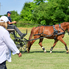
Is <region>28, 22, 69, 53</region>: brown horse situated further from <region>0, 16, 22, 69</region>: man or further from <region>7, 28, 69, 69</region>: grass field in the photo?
<region>0, 16, 22, 69</region>: man

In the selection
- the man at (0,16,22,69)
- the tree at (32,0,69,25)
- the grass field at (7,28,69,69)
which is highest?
the man at (0,16,22,69)

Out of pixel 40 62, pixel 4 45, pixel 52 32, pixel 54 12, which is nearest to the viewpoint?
pixel 4 45

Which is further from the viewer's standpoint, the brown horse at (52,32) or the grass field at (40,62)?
the brown horse at (52,32)

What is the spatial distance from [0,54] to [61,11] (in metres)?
42.4

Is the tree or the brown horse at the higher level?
the brown horse

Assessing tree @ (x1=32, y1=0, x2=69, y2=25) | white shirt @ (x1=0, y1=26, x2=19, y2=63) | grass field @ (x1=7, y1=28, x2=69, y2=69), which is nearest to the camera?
white shirt @ (x1=0, y1=26, x2=19, y2=63)

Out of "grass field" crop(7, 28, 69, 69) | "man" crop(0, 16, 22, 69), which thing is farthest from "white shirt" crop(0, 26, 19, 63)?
"grass field" crop(7, 28, 69, 69)

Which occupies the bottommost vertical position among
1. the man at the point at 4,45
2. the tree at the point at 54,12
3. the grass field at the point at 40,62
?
the tree at the point at 54,12

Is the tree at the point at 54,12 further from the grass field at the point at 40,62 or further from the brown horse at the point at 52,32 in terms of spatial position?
the grass field at the point at 40,62

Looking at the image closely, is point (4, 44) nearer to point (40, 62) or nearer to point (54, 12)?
point (40, 62)

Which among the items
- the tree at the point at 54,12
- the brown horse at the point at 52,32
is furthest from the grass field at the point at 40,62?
the tree at the point at 54,12

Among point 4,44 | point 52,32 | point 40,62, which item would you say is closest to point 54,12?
point 52,32

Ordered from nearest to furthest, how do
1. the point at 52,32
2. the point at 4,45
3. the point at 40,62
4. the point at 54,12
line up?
1. the point at 4,45
2. the point at 40,62
3. the point at 52,32
4. the point at 54,12

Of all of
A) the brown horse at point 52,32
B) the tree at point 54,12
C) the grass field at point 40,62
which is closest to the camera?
the grass field at point 40,62
